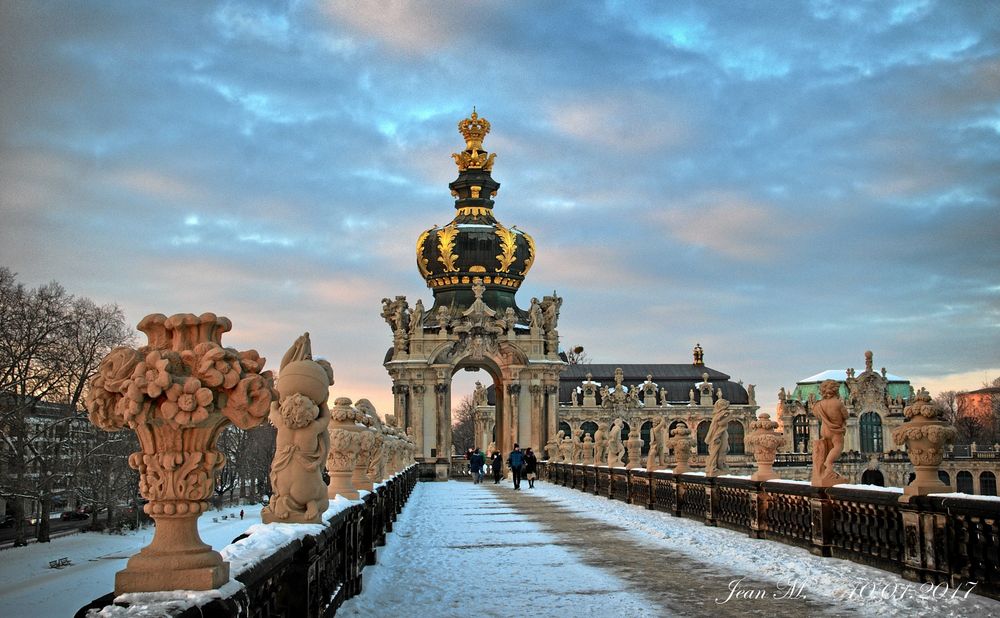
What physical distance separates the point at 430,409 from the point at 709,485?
102ft

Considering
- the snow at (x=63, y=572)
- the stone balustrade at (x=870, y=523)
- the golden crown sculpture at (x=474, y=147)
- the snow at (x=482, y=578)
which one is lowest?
the snow at (x=63, y=572)

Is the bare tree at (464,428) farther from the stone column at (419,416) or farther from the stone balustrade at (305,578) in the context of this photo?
the stone balustrade at (305,578)

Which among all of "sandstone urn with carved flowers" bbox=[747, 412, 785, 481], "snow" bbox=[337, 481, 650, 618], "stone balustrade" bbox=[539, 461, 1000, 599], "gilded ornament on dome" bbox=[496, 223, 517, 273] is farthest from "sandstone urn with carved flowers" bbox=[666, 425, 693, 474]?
"gilded ornament on dome" bbox=[496, 223, 517, 273]

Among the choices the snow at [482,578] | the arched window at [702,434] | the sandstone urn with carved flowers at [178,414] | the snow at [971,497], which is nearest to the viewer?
the sandstone urn with carved flowers at [178,414]

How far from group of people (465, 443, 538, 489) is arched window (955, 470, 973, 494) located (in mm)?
49772

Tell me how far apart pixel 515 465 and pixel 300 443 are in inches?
1086

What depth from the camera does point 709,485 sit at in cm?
1870

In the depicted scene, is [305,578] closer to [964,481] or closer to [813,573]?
[813,573]

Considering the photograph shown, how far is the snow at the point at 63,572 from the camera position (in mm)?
31594

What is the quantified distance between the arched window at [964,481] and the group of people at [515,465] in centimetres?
4977

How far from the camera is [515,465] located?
35.7 m

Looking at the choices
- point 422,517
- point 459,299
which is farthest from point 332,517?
point 459,299

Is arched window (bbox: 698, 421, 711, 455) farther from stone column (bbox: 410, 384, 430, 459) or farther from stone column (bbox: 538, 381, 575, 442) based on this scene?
stone column (bbox: 410, 384, 430, 459)

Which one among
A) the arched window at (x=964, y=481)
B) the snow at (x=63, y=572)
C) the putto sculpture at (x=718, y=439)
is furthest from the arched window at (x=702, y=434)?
the putto sculpture at (x=718, y=439)
